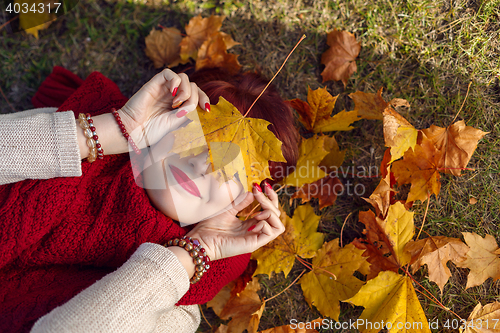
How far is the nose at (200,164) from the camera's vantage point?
4.88ft

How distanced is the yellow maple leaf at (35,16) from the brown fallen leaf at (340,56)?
73.2 inches

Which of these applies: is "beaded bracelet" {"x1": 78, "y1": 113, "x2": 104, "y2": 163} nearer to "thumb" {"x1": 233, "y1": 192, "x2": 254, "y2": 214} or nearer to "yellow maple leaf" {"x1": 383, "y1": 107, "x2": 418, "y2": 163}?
"thumb" {"x1": 233, "y1": 192, "x2": 254, "y2": 214}

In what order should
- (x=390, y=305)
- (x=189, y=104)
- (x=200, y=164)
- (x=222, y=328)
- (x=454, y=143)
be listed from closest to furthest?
1. (x=200, y=164)
2. (x=189, y=104)
3. (x=390, y=305)
4. (x=454, y=143)
5. (x=222, y=328)

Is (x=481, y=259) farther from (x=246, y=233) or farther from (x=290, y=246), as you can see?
(x=246, y=233)

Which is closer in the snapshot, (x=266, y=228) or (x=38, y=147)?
(x=38, y=147)

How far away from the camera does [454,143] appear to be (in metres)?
1.94

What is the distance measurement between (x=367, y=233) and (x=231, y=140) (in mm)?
1072

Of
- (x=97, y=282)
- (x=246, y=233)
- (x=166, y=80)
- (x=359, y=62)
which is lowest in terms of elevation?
(x=246, y=233)

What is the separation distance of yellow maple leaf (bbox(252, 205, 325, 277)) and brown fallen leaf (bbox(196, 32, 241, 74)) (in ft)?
3.39

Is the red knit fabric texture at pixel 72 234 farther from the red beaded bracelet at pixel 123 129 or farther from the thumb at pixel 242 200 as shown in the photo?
the thumb at pixel 242 200

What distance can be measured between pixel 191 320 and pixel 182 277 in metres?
0.46

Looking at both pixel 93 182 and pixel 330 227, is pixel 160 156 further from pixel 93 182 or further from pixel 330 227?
pixel 330 227

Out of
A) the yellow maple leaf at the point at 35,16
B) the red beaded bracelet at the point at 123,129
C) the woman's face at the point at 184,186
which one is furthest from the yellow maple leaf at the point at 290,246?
the yellow maple leaf at the point at 35,16

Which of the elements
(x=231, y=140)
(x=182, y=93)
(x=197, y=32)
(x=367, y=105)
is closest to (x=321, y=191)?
(x=367, y=105)
